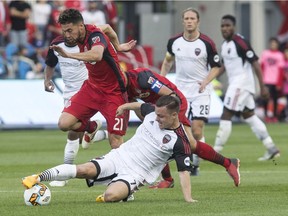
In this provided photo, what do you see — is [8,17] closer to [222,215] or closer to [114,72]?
[114,72]

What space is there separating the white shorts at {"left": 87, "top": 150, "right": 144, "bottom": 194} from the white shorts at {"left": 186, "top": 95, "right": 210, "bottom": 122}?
4681 millimetres

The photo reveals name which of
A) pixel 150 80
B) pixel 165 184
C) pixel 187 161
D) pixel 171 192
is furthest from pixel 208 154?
pixel 187 161

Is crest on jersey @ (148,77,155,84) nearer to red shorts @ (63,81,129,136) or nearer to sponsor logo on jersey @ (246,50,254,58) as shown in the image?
red shorts @ (63,81,129,136)

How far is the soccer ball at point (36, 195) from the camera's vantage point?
11.6m

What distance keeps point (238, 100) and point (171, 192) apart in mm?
5843

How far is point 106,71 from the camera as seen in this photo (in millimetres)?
13836

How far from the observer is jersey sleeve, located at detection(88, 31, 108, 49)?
43.3 feet

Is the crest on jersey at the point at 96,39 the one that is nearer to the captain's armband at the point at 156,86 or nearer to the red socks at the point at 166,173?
the captain's armband at the point at 156,86

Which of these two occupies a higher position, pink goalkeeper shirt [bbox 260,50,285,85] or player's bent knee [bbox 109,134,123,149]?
player's bent knee [bbox 109,134,123,149]

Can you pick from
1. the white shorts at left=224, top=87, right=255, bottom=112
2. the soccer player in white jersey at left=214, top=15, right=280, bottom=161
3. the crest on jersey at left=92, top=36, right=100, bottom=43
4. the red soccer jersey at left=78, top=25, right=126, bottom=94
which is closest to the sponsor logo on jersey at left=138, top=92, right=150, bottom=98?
the red soccer jersey at left=78, top=25, right=126, bottom=94

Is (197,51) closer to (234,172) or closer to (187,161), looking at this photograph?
(234,172)

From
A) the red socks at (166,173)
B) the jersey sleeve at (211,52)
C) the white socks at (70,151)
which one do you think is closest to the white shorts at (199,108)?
the jersey sleeve at (211,52)

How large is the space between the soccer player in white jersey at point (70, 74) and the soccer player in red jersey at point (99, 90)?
0.29m

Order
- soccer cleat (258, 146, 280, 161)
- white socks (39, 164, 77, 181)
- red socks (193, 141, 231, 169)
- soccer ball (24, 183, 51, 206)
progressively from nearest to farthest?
1. white socks (39, 164, 77, 181)
2. soccer ball (24, 183, 51, 206)
3. red socks (193, 141, 231, 169)
4. soccer cleat (258, 146, 280, 161)
